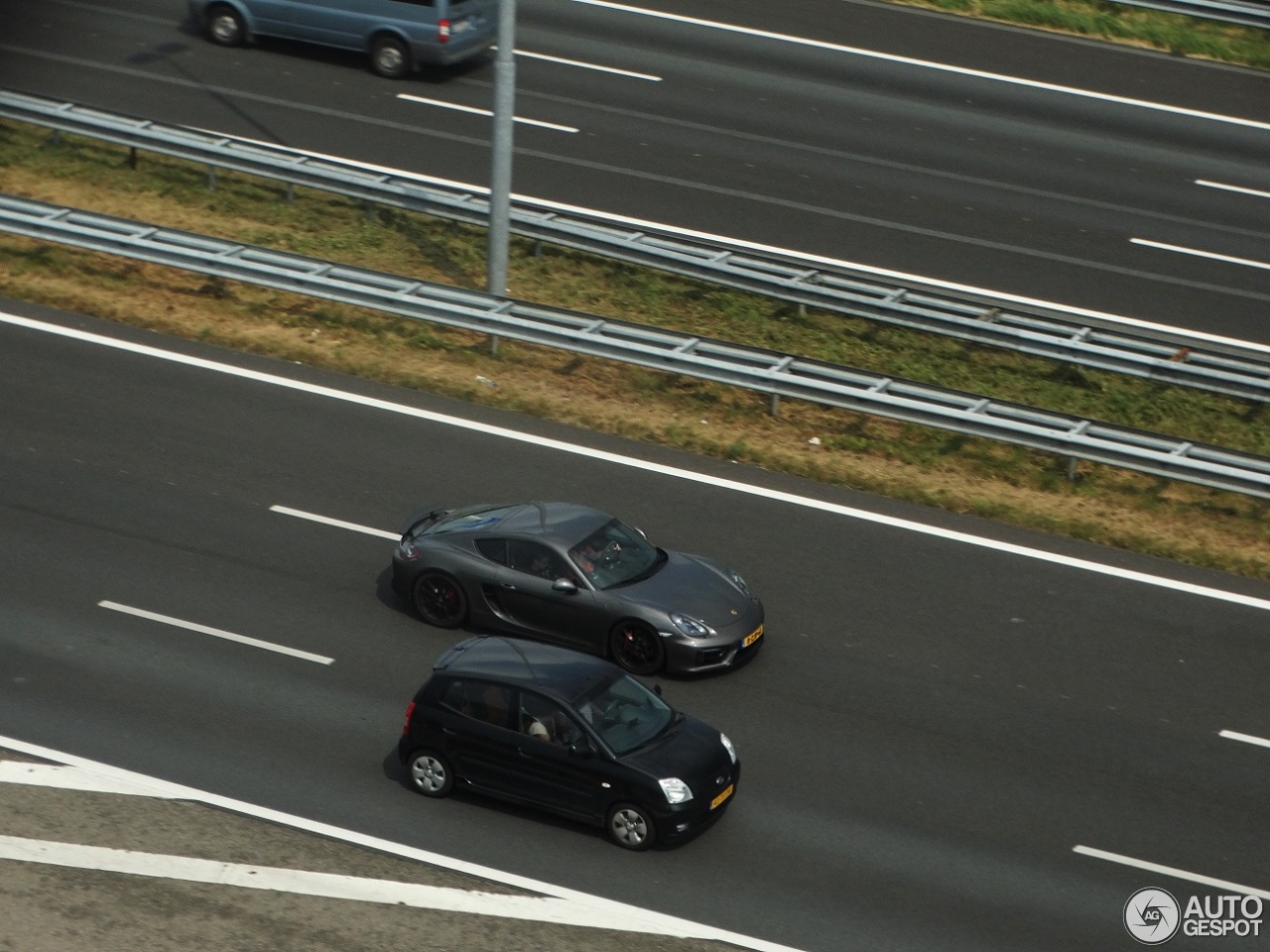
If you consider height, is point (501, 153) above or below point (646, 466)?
above

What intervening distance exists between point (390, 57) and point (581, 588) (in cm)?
1657

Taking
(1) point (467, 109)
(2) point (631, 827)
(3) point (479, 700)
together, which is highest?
(1) point (467, 109)

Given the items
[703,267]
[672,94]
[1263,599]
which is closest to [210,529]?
[703,267]

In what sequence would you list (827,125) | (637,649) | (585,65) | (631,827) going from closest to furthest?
(631,827)
(637,649)
(827,125)
(585,65)

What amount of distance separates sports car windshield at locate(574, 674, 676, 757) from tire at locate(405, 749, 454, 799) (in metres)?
1.18

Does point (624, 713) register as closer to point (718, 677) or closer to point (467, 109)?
point (718, 677)

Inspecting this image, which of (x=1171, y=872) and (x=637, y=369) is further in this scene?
(x=637, y=369)

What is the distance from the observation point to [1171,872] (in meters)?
12.2

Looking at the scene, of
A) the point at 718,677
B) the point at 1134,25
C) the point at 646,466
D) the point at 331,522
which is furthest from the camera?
the point at 1134,25

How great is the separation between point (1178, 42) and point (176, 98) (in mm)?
18159

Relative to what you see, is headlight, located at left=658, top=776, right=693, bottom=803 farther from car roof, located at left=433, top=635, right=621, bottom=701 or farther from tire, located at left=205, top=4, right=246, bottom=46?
tire, located at left=205, top=4, right=246, bottom=46

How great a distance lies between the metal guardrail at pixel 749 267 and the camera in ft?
65.0

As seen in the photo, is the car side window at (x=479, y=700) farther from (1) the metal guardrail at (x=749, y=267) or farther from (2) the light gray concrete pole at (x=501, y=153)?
(1) the metal guardrail at (x=749, y=267)

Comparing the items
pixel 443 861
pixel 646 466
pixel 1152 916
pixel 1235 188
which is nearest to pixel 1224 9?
pixel 1235 188
